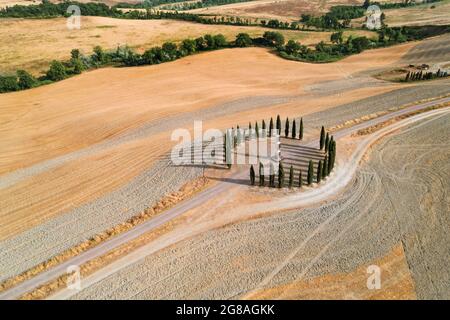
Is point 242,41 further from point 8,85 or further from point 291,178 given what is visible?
point 291,178

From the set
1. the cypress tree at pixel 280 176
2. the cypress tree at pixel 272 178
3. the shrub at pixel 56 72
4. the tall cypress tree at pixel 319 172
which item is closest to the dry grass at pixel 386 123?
the tall cypress tree at pixel 319 172

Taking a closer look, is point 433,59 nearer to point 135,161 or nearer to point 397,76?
point 397,76

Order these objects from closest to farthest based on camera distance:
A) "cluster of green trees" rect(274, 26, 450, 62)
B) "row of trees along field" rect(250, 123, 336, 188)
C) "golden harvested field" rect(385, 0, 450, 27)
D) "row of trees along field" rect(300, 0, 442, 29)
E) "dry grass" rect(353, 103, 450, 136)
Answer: "row of trees along field" rect(250, 123, 336, 188) < "dry grass" rect(353, 103, 450, 136) < "cluster of green trees" rect(274, 26, 450, 62) < "golden harvested field" rect(385, 0, 450, 27) < "row of trees along field" rect(300, 0, 442, 29)

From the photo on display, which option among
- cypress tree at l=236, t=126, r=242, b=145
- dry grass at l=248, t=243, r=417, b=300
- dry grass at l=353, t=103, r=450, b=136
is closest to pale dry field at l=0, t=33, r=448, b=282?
cypress tree at l=236, t=126, r=242, b=145

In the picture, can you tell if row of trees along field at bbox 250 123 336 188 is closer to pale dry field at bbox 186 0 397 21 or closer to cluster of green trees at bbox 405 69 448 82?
cluster of green trees at bbox 405 69 448 82

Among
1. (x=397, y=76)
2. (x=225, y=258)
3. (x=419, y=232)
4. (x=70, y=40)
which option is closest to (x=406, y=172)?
(x=419, y=232)

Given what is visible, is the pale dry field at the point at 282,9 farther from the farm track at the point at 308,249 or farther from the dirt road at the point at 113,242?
the dirt road at the point at 113,242

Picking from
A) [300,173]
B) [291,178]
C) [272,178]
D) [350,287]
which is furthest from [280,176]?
[350,287]
